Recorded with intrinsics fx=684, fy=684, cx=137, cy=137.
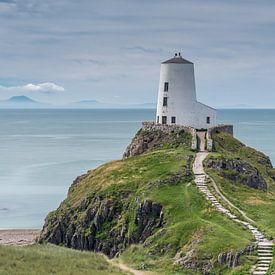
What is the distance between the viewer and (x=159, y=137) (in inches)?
2672

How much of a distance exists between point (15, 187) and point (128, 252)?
3017 inches

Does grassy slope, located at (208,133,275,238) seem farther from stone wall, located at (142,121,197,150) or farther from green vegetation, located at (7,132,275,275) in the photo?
stone wall, located at (142,121,197,150)

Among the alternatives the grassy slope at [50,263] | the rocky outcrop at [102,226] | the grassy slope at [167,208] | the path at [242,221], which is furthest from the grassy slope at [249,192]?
the grassy slope at [50,263]

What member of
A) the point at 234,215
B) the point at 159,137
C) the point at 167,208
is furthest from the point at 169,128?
the point at 234,215

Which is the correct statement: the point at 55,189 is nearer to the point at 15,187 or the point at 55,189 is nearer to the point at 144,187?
the point at 15,187

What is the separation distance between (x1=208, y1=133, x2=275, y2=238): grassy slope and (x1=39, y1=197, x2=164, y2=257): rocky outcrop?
5.88m

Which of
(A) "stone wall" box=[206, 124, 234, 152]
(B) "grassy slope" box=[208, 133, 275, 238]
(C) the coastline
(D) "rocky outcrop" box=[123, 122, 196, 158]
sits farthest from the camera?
(C) the coastline

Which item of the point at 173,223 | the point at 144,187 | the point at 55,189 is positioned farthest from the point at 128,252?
the point at 55,189

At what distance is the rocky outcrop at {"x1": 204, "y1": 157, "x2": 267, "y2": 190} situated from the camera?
5534cm

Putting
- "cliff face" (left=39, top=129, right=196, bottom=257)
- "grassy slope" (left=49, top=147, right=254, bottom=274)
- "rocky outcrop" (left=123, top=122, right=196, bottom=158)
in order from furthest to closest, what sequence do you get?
"rocky outcrop" (left=123, top=122, right=196, bottom=158) < "cliff face" (left=39, top=129, right=196, bottom=257) < "grassy slope" (left=49, top=147, right=254, bottom=274)

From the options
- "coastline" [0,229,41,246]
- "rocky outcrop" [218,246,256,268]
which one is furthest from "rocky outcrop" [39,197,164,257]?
"coastline" [0,229,41,246]

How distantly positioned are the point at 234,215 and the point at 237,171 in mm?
14847

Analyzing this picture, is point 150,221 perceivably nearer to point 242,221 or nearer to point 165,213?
point 165,213

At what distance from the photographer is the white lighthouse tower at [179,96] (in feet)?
233
